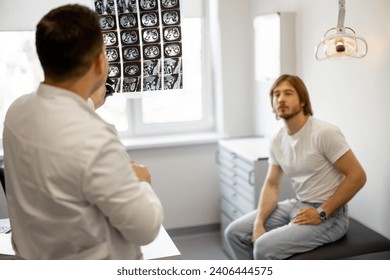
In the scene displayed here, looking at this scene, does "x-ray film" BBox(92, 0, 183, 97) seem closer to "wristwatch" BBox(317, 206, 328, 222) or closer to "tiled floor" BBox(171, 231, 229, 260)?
"tiled floor" BBox(171, 231, 229, 260)

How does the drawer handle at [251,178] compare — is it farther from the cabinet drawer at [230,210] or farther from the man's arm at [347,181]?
the man's arm at [347,181]

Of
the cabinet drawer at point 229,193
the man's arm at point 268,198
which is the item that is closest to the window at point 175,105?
the cabinet drawer at point 229,193

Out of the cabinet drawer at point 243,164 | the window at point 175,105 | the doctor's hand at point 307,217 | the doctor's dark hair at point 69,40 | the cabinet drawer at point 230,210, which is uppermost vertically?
the doctor's dark hair at point 69,40

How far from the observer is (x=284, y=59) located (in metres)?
2.79

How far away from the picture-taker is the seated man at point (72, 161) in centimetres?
93

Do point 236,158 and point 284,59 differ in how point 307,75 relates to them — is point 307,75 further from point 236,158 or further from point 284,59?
point 236,158

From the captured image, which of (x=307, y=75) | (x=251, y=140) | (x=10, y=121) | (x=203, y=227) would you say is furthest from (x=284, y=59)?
(x=10, y=121)

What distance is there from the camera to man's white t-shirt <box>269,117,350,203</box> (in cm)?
210

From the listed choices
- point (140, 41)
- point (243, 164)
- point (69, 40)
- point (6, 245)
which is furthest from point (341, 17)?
point (6, 245)

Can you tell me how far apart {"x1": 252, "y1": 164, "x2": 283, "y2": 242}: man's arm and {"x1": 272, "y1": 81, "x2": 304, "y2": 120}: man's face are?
11.5 inches

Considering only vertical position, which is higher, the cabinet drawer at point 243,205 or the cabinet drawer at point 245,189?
the cabinet drawer at point 245,189

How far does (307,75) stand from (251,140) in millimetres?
641

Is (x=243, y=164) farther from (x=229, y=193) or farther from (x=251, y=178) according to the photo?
(x=229, y=193)

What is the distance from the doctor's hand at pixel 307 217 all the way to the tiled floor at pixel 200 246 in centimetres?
99
